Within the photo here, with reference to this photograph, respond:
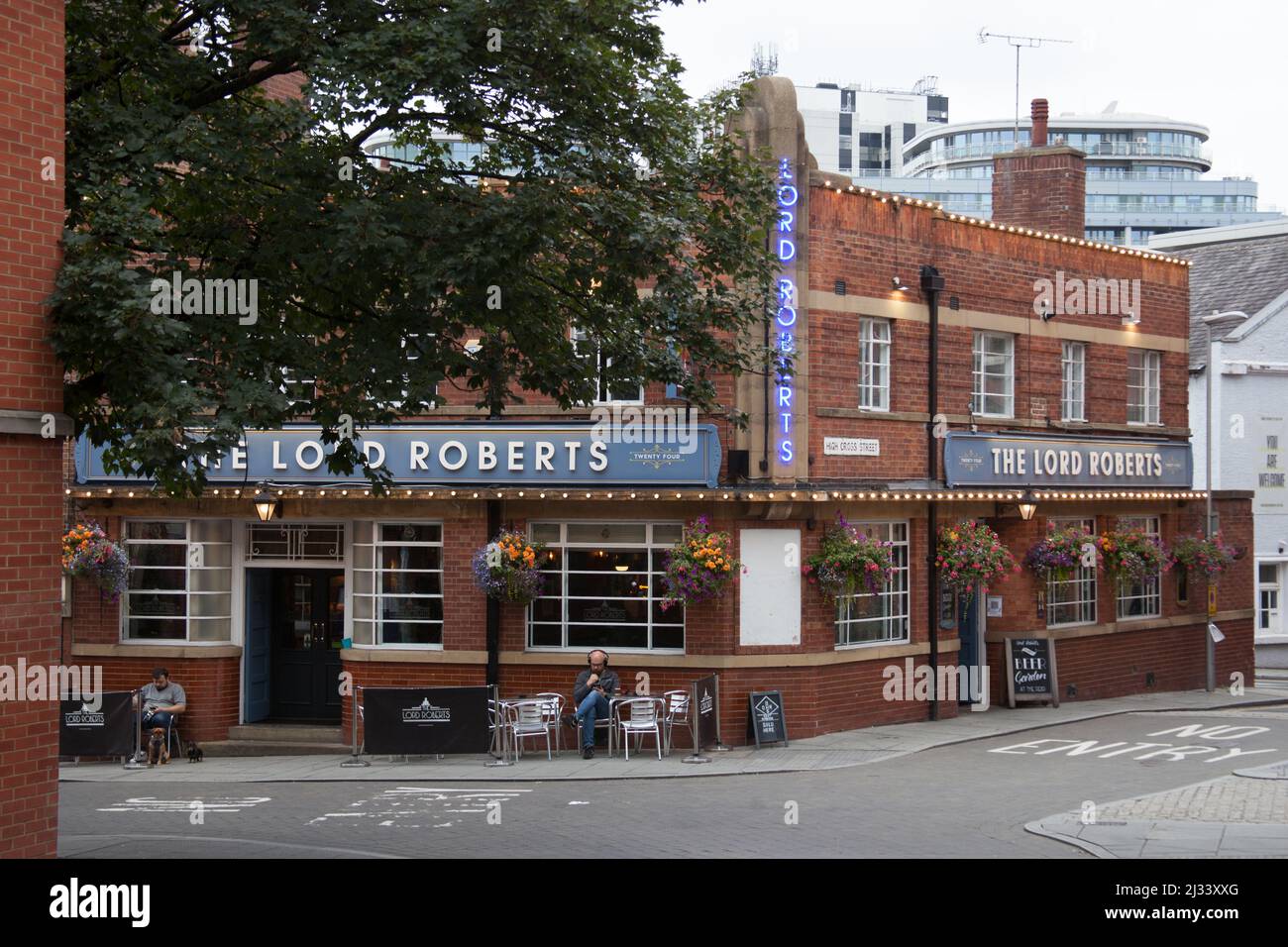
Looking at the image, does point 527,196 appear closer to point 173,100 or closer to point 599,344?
point 599,344

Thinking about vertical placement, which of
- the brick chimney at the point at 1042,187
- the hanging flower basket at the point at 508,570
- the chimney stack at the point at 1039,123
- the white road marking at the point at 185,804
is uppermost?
the chimney stack at the point at 1039,123

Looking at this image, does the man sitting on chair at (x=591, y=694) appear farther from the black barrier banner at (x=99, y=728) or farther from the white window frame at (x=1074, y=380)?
the white window frame at (x=1074, y=380)

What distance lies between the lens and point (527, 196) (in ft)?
40.9

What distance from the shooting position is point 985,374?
2370cm

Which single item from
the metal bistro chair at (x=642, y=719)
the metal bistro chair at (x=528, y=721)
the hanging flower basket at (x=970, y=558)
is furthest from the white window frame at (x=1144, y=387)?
the metal bistro chair at (x=528, y=721)

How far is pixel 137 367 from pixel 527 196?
378 cm

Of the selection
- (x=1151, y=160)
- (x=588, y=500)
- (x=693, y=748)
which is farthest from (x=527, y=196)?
(x=1151, y=160)

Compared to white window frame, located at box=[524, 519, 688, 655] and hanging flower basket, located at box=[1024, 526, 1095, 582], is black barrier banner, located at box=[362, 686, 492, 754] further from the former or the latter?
hanging flower basket, located at box=[1024, 526, 1095, 582]

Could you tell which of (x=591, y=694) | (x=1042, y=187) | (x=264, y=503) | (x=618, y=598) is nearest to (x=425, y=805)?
(x=591, y=694)

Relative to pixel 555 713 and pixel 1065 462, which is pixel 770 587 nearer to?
pixel 555 713

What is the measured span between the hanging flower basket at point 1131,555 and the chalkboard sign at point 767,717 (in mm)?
8620

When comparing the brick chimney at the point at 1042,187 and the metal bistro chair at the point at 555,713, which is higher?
the brick chimney at the point at 1042,187

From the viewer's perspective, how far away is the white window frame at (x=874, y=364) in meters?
21.6

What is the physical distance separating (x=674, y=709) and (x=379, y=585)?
196 inches
